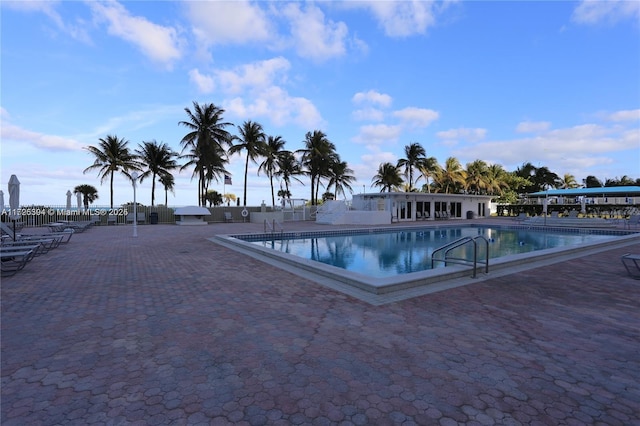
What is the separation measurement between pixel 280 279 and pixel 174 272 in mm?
2352

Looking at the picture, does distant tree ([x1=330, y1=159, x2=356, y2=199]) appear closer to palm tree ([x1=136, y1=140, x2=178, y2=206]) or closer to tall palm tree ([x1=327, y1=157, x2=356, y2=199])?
tall palm tree ([x1=327, y1=157, x2=356, y2=199])

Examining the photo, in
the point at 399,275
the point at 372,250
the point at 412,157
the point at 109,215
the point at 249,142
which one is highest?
the point at 249,142

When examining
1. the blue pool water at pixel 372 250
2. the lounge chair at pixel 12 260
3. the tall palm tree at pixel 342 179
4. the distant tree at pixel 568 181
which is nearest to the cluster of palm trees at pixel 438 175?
the tall palm tree at pixel 342 179

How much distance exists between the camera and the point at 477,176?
134 ft

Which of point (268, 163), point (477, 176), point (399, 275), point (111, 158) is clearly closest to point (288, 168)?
point (268, 163)

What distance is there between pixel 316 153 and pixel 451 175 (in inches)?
699

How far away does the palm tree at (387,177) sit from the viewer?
42688 mm

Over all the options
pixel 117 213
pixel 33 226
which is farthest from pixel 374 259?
pixel 33 226

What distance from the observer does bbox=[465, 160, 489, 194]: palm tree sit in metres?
40.9

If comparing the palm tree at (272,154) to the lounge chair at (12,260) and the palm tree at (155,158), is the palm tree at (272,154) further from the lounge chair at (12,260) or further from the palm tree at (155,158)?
the lounge chair at (12,260)

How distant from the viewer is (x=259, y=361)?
2904mm

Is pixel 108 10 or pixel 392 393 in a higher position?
pixel 108 10

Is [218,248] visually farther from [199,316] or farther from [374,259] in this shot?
[199,316]

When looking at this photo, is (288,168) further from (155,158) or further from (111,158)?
(111,158)
